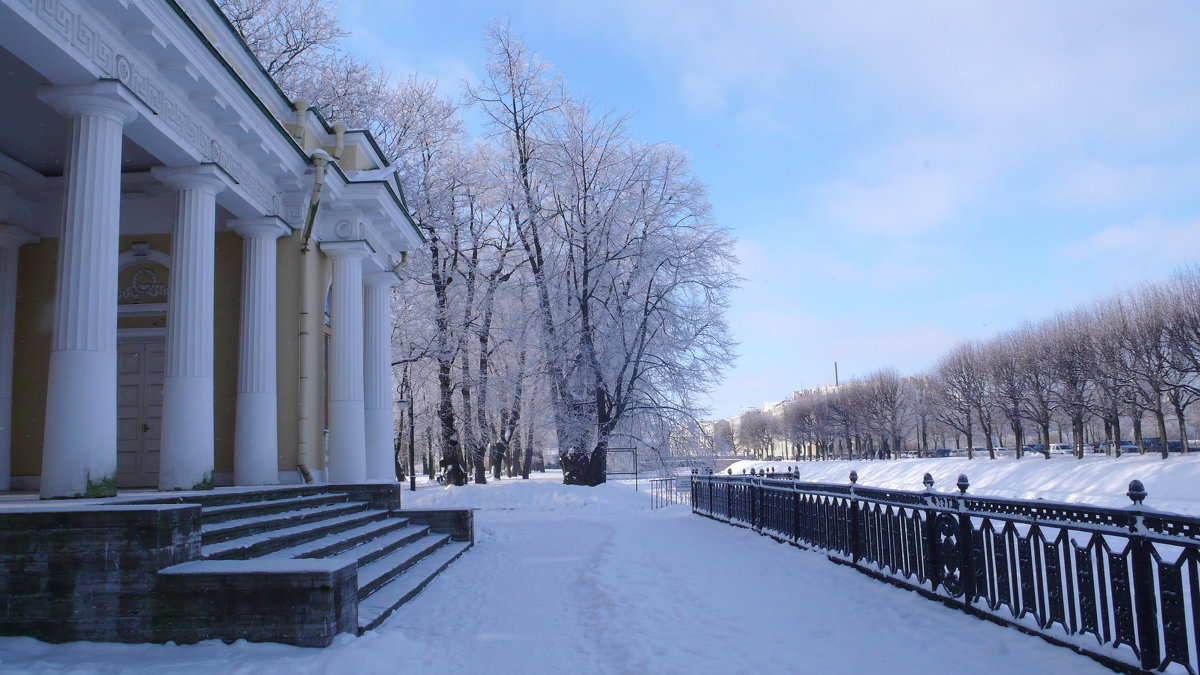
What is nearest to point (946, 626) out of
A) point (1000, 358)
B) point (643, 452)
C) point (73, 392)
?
point (73, 392)

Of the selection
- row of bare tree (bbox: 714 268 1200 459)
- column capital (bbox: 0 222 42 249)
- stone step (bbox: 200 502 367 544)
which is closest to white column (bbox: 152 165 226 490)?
stone step (bbox: 200 502 367 544)

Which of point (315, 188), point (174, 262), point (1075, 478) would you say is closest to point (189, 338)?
point (174, 262)

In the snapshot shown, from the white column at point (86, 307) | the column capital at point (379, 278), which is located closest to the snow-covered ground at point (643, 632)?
the white column at point (86, 307)

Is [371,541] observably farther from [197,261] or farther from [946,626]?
[946,626]

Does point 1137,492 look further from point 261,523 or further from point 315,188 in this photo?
point 315,188

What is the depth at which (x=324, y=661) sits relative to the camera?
502 centimetres

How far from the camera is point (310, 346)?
40.4 feet

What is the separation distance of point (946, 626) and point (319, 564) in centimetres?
468

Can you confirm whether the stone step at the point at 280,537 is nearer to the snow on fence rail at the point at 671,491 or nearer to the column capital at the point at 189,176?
the column capital at the point at 189,176

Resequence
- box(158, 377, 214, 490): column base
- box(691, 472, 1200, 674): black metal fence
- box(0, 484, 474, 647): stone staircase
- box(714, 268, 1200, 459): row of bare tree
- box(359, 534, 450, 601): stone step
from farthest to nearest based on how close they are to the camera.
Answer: box(714, 268, 1200, 459): row of bare tree
box(158, 377, 214, 490): column base
box(359, 534, 450, 601): stone step
box(0, 484, 474, 647): stone staircase
box(691, 472, 1200, 674): black metal fence

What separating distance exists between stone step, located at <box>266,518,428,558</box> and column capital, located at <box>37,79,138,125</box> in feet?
14.8

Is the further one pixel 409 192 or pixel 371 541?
pixel 409 192

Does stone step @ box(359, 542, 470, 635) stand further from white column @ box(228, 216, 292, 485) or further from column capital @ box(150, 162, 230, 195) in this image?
column capital @ box(150, 162, 230, 195)

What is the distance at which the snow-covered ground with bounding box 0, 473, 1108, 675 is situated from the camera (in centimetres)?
496
